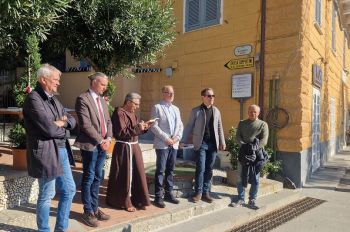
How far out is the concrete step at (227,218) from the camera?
491 centimetres

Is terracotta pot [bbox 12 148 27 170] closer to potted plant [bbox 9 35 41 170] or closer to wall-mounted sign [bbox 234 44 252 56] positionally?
potted plant [bbox 9 35 41 170]

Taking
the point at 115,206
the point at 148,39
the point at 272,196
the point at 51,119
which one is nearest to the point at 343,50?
the point at 272,196

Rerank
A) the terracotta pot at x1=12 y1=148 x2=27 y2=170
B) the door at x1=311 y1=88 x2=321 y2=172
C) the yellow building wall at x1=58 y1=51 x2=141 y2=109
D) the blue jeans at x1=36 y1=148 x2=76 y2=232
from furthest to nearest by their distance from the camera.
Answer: the yellow building wall at x1=58 y1=51 x2=141 y2=109
the door at x1=311 y1=88 x2=321 y2=172
the terracotta pot at x1=12 y1=148 x2=27 y2=170
the blue jeans at x1=36 y1=148 x2=76 y2=232

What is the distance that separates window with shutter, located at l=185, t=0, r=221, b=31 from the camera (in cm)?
936

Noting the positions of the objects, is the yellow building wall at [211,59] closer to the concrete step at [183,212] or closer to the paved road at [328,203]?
the paved road at [328,203]

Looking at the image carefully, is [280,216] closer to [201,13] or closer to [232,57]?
[232,57]

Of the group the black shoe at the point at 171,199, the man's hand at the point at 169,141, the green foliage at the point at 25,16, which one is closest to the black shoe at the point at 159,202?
the black shoe at the point at 171,199

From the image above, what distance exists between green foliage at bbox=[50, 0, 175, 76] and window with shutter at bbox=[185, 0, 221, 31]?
277 cm

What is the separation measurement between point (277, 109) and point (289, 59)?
1.14 metres

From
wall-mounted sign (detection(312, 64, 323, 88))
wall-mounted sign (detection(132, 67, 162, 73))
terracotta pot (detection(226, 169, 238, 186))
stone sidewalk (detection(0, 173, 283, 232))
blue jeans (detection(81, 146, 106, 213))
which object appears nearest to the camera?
stone sidewalk (detection(0, 173, 283, 232))

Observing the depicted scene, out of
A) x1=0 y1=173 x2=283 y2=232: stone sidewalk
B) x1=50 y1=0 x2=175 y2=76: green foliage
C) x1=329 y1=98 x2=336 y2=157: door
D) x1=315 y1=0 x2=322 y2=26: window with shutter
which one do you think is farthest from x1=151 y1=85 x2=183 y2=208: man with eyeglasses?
x1=329 y1=98 x2=336 y2=157: door

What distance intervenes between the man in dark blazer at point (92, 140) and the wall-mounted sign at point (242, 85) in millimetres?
4769

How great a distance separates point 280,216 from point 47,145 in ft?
13.6

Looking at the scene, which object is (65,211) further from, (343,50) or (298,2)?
(343,50)
